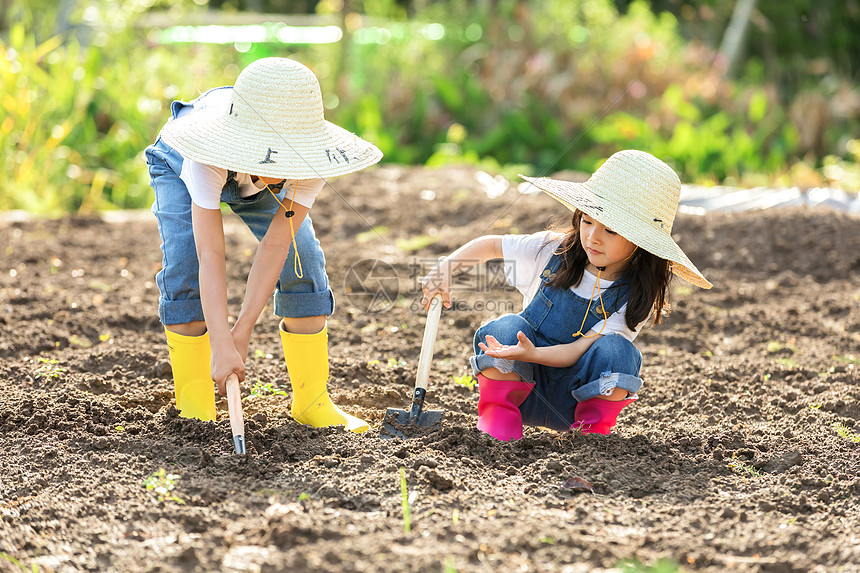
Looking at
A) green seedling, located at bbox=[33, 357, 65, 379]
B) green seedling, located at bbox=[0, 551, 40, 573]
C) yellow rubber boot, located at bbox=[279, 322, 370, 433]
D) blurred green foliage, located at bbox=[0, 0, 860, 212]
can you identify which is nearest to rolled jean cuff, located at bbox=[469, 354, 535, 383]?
yellow rubber boot, located at bbox=[279, 322, 370, 433]

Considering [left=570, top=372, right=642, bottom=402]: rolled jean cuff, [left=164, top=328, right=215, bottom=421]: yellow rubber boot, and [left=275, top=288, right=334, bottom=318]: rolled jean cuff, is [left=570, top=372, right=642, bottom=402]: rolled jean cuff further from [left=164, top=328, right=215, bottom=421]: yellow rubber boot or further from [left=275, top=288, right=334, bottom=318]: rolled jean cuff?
[left=164, top=328, right=215, bottom=421]: yellow rubber boot

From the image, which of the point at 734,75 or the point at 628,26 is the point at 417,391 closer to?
the point at 628,26

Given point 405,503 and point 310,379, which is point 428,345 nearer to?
point 310,379

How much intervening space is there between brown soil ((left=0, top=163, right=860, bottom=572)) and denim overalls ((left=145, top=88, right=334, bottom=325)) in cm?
36

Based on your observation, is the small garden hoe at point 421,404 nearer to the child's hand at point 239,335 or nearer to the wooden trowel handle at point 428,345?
the wooden trowel handle at point 428,345

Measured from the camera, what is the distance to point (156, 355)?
3230 mm

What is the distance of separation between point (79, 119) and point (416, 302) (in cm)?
332

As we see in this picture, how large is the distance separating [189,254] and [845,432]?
2.17 metres

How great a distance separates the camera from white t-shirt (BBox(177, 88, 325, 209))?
2.39 m

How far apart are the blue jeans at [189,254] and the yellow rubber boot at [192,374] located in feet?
0.24

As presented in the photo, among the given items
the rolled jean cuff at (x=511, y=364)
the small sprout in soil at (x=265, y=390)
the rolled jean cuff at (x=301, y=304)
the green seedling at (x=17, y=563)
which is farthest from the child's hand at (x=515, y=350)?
the green seedling at (x=17, y=563)

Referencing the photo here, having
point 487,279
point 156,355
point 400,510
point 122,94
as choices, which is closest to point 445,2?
point 122,94

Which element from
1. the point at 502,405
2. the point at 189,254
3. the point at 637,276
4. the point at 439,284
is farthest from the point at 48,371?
the point at 637,276

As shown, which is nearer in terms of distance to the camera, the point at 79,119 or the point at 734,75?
the point at 79,119
